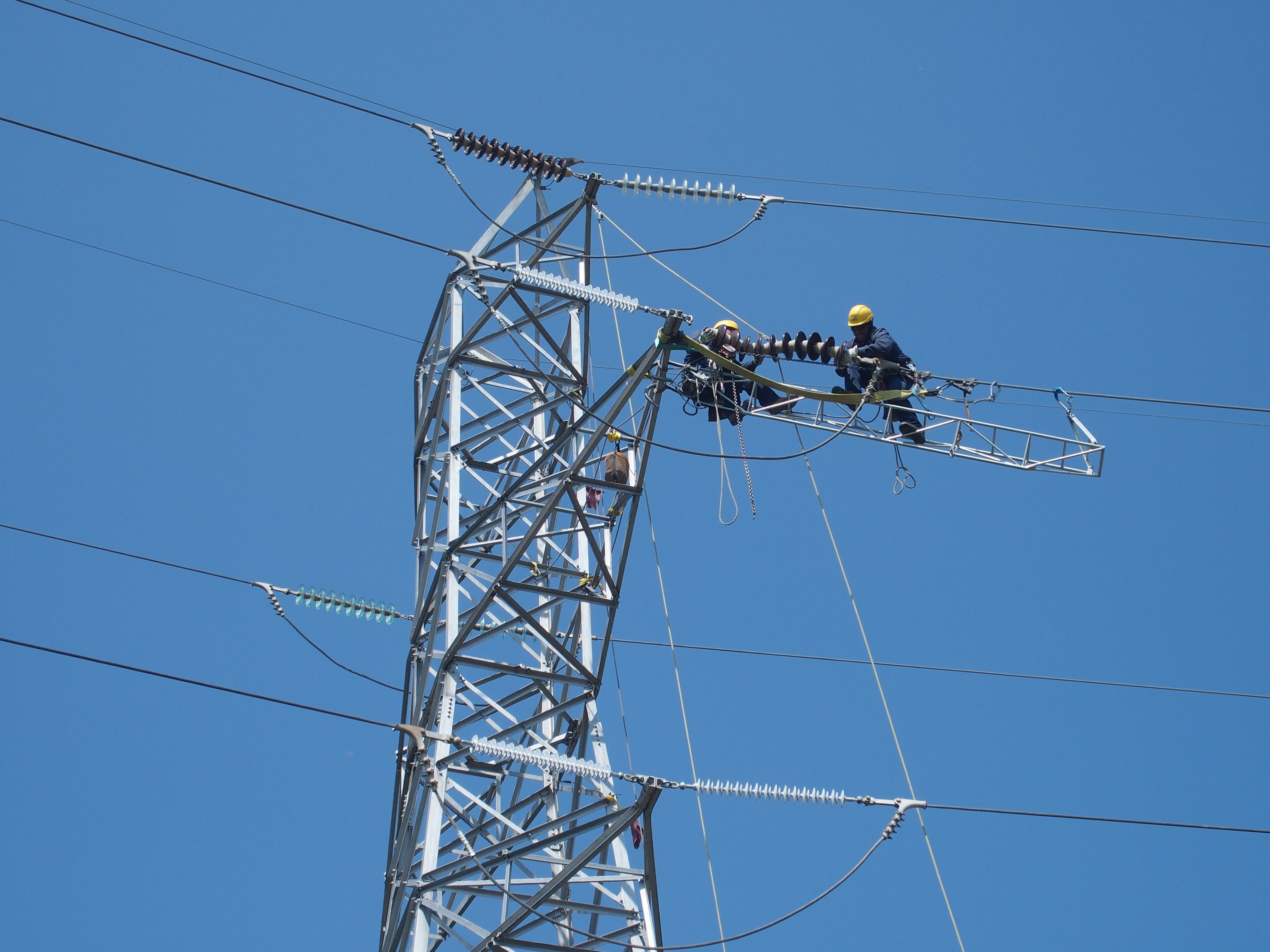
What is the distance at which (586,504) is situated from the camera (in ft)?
53.4

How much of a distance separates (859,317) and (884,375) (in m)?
1.02

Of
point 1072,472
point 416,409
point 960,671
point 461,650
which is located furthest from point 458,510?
point 960,671

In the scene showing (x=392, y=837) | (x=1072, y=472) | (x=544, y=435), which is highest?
(x=544, y=435)

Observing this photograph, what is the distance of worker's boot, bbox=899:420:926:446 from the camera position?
15.6 m

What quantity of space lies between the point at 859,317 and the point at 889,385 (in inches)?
42.6

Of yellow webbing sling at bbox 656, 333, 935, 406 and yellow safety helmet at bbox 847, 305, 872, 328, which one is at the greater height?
yellow safety helmet at bbox 847, 305, 872, 328

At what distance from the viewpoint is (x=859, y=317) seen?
1652 cm

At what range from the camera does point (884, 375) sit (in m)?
15.8

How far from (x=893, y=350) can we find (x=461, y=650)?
564 cm

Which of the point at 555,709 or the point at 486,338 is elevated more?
the point at 486,338

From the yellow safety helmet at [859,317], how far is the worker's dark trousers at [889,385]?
2.40 ft

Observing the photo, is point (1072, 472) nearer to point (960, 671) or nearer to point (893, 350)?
point (893, 350)

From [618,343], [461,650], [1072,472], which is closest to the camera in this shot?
[461,650]

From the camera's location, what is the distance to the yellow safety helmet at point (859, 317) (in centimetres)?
1645
